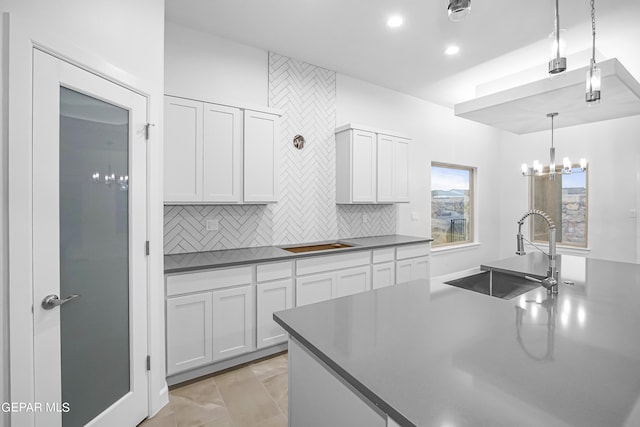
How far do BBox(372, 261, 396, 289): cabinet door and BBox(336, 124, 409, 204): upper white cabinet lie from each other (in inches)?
31.4

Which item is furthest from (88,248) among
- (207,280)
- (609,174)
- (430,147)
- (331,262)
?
(609,174)

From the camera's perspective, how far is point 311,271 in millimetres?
3029

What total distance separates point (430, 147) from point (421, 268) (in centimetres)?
213

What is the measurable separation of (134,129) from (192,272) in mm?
1091

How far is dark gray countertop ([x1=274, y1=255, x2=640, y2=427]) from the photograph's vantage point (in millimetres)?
712

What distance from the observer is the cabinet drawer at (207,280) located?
2.32 m

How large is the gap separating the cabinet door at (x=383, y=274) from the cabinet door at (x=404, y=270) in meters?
0.07

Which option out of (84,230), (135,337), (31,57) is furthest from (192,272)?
(31,57)

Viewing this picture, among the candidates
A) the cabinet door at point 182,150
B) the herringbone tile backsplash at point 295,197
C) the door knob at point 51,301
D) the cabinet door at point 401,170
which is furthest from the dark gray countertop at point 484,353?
the cabinet door at point 401,170

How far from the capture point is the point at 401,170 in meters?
4.12

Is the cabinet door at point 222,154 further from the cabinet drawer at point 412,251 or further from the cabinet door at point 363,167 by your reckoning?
the cabinet drawer at point 412,251

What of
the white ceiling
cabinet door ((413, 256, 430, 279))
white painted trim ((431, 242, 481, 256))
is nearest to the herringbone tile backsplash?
the white ceiling

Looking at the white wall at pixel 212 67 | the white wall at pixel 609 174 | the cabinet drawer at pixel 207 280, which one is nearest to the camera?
the cabinet drawer at pixel 207 280

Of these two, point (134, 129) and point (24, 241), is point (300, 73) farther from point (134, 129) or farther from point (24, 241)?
point (24, 241)
